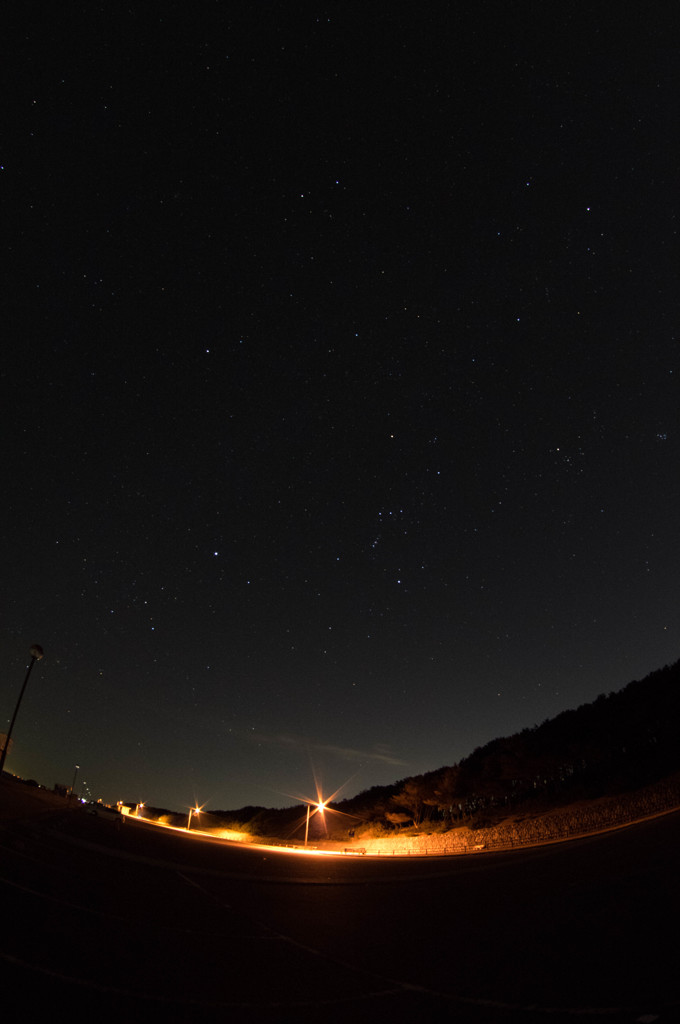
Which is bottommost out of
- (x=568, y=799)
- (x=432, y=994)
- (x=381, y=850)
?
(x=432, y=994)

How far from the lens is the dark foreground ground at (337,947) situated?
484cm

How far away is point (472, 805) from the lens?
38594 millimetres

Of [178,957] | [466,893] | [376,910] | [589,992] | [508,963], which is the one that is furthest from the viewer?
[466,893]

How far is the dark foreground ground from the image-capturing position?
484 centimetres

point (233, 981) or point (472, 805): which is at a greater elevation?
point (472, 805)

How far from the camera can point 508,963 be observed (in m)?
6.41

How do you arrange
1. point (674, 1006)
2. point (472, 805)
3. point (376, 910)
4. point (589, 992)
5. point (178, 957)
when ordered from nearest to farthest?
point (674, 1006) < point (589, 992) < point (178, 957) < point (376, 910) < point (472, 805)

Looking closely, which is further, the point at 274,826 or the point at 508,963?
the point at 274,826

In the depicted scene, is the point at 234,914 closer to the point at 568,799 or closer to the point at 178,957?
the point at 178,957

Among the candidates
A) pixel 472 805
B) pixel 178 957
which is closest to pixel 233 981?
pixel 178 957

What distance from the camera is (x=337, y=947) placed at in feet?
23.5

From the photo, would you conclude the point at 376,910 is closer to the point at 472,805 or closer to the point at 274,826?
the point at 472,805

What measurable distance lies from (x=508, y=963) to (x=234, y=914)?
15.5ft

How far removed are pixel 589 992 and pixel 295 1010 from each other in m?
3.14
